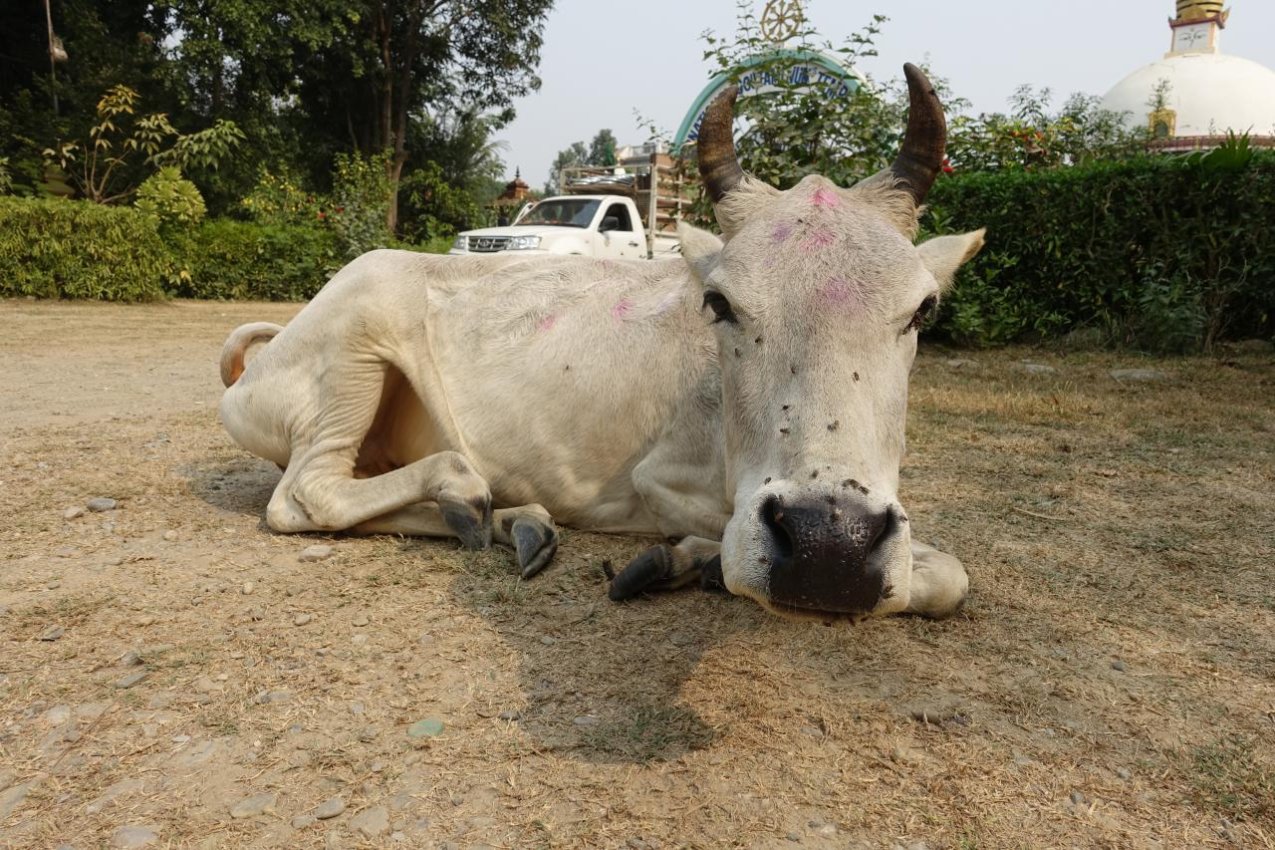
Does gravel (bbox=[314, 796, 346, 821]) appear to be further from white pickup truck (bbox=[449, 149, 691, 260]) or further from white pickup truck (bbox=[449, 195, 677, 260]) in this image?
white pickup truck (bbox=[449, 195, 677, 260])

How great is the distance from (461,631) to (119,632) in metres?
1.05

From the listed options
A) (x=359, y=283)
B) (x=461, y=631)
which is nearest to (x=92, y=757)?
(x=461, y=631)

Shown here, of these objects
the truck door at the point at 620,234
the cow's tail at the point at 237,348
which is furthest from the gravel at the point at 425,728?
the truck door at the point at 620,234

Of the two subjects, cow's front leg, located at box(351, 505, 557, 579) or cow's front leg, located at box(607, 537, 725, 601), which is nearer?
cow's front leg, located at box(607, 537, 725, 601)

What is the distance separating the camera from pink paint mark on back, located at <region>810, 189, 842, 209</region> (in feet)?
9.12

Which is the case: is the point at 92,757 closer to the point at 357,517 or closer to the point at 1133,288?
the point at 357,517

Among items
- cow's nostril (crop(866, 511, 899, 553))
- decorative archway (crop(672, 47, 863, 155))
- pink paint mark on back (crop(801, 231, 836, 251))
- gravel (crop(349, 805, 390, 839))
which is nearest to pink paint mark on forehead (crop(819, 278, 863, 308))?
pink paint mark on back (crop(801, 231, 836, 251))

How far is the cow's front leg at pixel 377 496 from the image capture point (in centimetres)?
382

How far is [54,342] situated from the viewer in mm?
10625

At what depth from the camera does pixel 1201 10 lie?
40094mm

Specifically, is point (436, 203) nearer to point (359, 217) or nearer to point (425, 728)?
point (359, 217)

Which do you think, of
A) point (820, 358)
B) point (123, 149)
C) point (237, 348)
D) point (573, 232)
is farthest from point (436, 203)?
point (820, 358)

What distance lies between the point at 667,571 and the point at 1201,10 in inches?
1884

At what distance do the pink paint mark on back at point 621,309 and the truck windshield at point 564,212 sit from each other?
1228 cm
